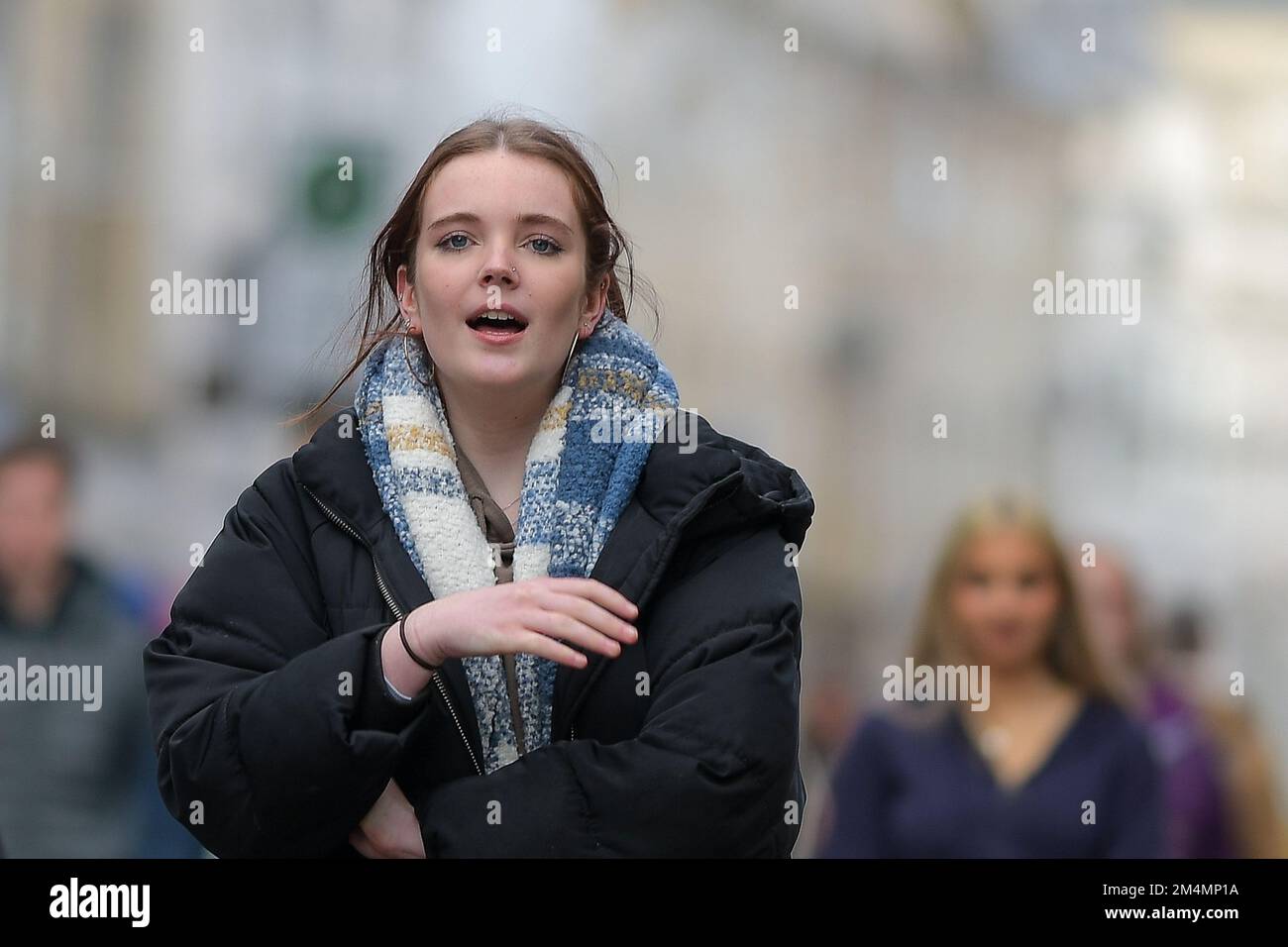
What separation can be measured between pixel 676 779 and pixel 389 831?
0.38m

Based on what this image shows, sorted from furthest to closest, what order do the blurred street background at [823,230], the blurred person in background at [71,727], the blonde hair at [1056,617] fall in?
the blurred street background at [823,230]
the blurred person in background at [71,727]
the blonde hair at [1056,617]

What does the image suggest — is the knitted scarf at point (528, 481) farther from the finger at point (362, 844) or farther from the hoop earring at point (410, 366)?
the finger at point (362, 844)

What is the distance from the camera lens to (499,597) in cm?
230

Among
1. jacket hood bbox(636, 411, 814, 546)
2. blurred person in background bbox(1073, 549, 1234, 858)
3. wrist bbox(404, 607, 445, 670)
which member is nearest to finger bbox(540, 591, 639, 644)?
A: wrist bbox(404, 607, 445, 670)

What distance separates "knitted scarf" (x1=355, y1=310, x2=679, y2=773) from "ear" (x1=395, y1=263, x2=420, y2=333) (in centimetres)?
8

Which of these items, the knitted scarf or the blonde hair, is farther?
the blonde hair

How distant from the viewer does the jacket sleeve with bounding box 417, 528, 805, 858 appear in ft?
7.68

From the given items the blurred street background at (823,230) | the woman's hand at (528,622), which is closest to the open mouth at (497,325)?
the woman's hand at (528,622)

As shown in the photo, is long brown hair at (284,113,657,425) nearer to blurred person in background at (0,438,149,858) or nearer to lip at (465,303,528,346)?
lip at (465,303,528,346)

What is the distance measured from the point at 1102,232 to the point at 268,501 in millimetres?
12436

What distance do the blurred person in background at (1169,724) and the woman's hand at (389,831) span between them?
7.63ft

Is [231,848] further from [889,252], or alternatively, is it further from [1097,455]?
[889,252]

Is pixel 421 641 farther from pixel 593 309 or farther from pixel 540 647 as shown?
pixel 593 309

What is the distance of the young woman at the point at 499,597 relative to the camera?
2338mm
